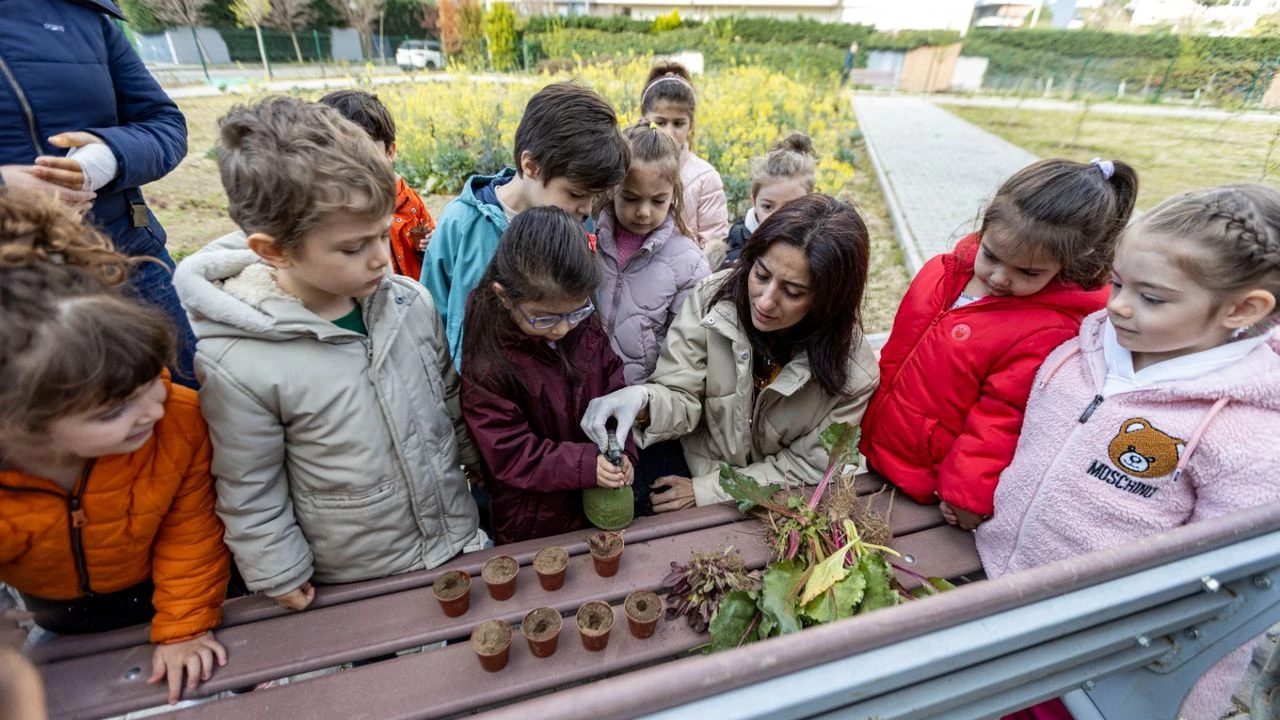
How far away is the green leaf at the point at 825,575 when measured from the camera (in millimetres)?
1506

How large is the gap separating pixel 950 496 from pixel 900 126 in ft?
52.7

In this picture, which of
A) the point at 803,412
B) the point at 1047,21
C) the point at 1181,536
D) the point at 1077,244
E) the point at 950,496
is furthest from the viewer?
the point at 1047,21

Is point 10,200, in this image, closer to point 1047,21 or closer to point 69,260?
point 69,260

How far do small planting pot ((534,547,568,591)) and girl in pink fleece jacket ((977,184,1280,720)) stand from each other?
53.9 inches

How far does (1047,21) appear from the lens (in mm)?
32844

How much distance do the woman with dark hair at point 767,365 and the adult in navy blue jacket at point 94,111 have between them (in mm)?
Result: 1478

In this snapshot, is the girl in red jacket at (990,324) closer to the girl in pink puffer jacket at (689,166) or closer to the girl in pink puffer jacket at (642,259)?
the girl in pink puffer jacket at (642,259)

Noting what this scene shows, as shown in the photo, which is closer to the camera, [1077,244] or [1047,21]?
[1077,244]

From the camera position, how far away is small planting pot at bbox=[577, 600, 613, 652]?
1.41 meters

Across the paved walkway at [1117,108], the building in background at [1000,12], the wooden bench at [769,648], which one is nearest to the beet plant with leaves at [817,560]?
the wooden bench at [769,648]

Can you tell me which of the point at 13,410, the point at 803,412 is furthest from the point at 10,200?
the point at 803,412

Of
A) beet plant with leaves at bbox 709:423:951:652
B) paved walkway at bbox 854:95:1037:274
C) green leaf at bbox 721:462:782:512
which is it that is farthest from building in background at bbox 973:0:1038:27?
green leaf at bbox 721:462:782:512

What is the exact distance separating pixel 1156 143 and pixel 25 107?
48.6ft

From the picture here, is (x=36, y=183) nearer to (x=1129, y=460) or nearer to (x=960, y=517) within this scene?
(x=960, y=517)
